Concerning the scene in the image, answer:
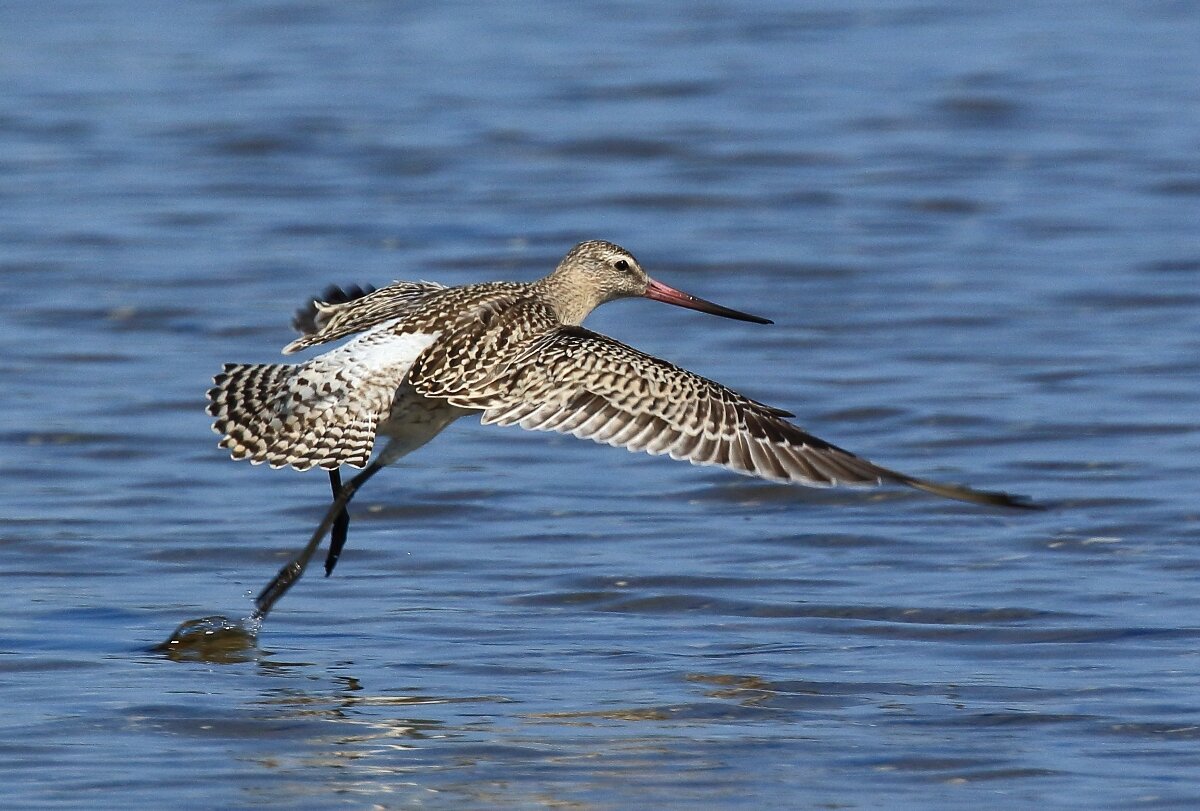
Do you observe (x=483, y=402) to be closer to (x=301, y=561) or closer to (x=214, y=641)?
(x=301, y=561)

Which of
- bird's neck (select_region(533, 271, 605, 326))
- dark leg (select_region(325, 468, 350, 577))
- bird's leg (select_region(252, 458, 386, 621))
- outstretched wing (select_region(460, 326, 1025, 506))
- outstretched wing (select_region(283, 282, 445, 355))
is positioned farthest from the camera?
bird's neck (select_region(533, 271, 605, 326))

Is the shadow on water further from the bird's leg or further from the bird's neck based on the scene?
the bird's neck

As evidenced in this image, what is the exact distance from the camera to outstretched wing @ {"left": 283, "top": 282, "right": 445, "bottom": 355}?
261 inches

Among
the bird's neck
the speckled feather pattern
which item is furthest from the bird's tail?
the bird's neck

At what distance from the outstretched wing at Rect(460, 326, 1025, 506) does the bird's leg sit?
631mm

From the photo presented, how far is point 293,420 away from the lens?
19.7ft

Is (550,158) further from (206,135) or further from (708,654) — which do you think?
(708,654)

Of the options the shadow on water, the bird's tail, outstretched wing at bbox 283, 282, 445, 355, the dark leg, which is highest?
outstretched wing at bbox 283, 282, 445, 355

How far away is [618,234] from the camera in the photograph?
39.0ft

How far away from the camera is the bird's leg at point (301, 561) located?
6.38 metres

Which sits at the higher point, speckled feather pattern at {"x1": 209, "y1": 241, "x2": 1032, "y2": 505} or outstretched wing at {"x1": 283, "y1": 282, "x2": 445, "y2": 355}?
outstretched wing at {"x1": 283, "y1": 282, "x2": 445, "y2": 355}

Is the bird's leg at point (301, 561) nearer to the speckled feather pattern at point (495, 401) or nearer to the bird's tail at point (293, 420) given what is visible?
the speckled feather pattern at point (495, 401)

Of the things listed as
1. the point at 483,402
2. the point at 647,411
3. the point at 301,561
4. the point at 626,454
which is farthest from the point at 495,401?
the point at 626,454

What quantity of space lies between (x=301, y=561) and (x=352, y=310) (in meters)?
0.86
